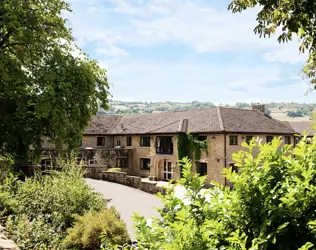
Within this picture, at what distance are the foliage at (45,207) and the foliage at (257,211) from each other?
33.9ft

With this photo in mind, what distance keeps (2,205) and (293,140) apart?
38.2 m

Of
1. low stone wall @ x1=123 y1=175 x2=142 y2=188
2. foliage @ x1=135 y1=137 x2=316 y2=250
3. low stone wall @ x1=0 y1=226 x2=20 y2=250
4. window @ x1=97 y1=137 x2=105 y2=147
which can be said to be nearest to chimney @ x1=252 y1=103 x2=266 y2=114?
low stone wall @ x1=123 y1=175 x2=142 y2=188

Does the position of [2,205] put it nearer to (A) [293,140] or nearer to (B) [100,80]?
(B) [100,80]

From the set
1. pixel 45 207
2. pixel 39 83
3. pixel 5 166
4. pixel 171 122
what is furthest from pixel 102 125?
pixel 45 207

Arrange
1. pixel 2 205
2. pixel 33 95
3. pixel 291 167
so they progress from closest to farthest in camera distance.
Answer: pixel 291 167 < pixel 2 205 < pixel 33 95

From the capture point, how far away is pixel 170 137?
37812mm

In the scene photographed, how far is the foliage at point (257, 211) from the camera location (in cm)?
271

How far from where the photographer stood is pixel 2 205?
1425 centimetres

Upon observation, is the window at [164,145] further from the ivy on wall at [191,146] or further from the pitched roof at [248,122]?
the pitched roof at [248,122]

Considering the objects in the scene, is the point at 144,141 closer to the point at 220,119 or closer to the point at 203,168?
the point at 203,168

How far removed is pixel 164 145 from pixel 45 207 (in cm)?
2472

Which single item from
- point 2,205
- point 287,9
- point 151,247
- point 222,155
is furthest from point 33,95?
point 222,155

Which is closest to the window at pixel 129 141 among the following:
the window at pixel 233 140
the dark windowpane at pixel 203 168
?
the dark windowpane at pixel 203 168

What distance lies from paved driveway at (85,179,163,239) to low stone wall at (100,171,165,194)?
79 cm
